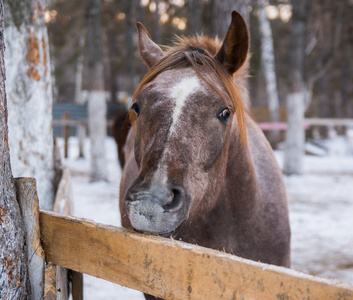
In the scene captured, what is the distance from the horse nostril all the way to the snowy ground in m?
0.96

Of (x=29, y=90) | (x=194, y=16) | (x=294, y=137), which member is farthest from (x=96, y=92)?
(x=29, y=90)

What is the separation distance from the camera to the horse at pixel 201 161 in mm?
1610

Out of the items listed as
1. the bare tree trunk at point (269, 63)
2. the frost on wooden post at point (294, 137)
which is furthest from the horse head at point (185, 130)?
the bare tree trunk at point (269, 63)

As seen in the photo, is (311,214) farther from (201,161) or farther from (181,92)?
(181,92)

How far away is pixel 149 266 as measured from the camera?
141 centimetres

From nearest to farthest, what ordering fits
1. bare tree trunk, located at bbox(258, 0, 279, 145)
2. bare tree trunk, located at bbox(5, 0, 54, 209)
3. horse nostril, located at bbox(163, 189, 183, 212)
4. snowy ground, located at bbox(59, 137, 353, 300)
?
horse nostril, located at bbox(163, 189, 183, 212) < bare tree trunk, located at bbox(5, 0, 54, 209) < snowy ground, located at bbox(59, 137, 353, 300) < bare tree trunk, located at bbox(258, 0, 279, 145)

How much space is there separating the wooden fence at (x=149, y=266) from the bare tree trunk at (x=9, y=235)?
7 centimetres

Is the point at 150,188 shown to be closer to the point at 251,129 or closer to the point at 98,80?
the point at 251,129

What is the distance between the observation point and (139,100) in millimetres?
2049

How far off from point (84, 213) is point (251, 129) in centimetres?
407

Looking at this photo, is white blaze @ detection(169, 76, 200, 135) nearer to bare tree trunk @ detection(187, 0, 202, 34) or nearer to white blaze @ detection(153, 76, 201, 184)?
white blaze @ detection(153, 76, 201, 184)

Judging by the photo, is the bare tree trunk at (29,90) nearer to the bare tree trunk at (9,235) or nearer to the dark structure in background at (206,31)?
the bare tree trunk at (9,235)

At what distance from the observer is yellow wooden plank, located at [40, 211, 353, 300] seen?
112 cm

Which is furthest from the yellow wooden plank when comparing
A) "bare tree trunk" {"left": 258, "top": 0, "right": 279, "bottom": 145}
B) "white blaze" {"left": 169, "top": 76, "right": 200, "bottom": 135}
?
"bare tree trunk" {"left": 258, "top": 0, "right": 279, "bottom": 145}
